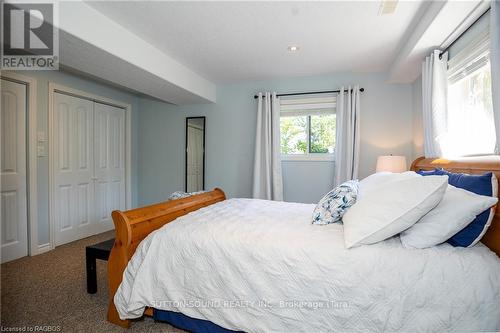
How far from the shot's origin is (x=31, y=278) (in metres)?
2.41

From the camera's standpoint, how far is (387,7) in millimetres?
1985

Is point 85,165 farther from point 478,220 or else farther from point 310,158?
point 478,220

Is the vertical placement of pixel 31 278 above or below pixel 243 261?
below

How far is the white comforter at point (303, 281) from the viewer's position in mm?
1225

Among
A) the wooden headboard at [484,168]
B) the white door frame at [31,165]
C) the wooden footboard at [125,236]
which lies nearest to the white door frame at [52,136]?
the white door frame at [31,165]

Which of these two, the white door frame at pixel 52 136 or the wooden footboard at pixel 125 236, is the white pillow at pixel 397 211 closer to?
the wooden footboard at pixel 125 236

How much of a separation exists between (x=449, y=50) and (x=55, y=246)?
483 centimetres

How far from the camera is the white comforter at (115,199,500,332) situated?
1225 mm

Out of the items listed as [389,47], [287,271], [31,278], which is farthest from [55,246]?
[389,47]

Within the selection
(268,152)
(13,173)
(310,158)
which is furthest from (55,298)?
(310,158)

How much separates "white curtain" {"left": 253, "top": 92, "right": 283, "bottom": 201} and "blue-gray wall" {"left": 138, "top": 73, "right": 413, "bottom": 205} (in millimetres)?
194

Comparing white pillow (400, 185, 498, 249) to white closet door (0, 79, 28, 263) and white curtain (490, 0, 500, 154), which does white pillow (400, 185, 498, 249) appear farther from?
white closet door (0, 79, 28, 263)

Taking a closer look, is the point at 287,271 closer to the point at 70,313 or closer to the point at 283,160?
the point at 70,313

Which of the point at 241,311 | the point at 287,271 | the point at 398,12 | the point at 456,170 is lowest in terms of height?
the point at 241,311
